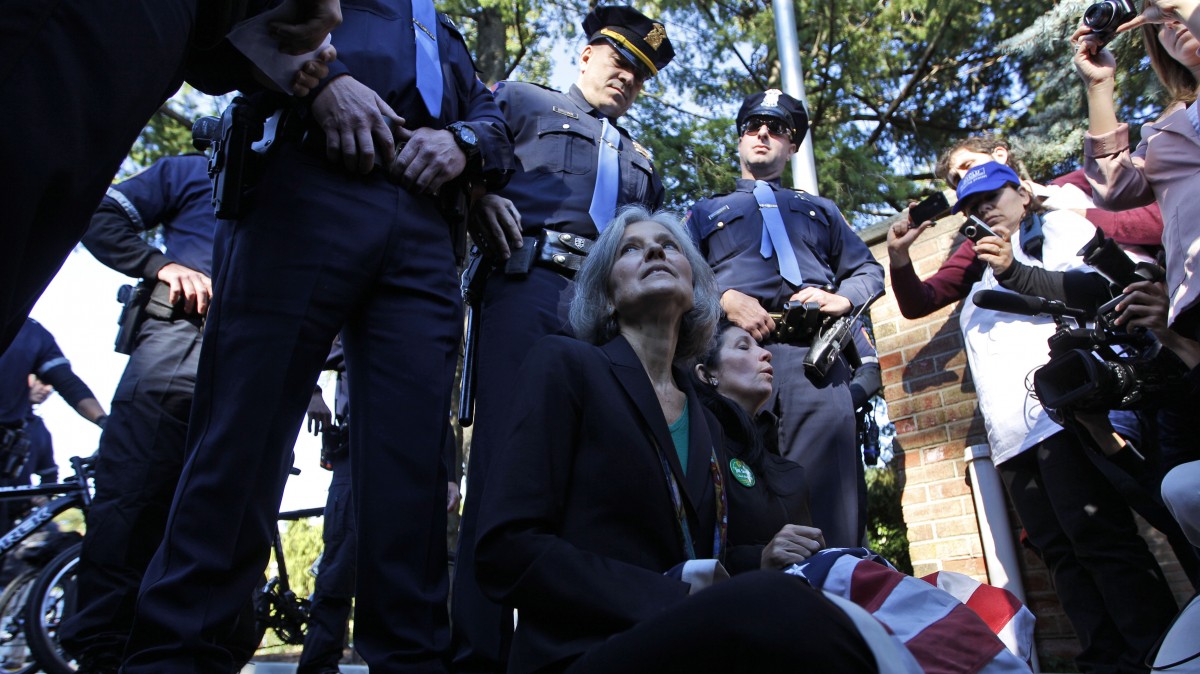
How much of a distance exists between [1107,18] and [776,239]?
141 cm

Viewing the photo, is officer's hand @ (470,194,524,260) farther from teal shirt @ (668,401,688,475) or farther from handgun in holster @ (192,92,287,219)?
teal shirt @ (668,401,688,475)

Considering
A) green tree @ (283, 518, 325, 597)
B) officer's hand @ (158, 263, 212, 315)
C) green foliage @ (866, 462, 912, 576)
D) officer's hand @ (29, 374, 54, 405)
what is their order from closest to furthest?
officer's hand @ (158, 263, 212, 315)
officer's hand @ (29, 374, 54, 405)
green tree @ (283, 518, 325, 597)
green foliage @ (866, 462, 912, 576)

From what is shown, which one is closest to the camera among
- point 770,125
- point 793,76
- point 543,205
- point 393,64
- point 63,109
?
point 63,109

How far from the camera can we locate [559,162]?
318 cm

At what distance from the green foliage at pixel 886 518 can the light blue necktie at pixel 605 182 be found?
8.99 m

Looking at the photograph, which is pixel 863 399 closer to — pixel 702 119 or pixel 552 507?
pixel 552 507

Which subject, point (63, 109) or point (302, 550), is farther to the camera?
point (302, 550)

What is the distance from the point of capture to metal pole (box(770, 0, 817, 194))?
6770 mm

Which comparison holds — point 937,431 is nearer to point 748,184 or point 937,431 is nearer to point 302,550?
point 748,184

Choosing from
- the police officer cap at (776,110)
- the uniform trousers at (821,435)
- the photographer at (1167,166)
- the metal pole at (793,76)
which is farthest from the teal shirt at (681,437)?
the metal pole at (793,76)

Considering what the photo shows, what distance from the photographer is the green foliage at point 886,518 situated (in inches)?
443

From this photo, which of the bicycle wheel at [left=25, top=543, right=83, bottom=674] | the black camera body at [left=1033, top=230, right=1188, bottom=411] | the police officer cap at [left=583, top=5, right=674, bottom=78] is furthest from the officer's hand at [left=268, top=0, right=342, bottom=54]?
the bicycle wheel at [left=25, top=543, right=83, bottom=674]

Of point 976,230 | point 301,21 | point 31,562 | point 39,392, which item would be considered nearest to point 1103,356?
point 976,230

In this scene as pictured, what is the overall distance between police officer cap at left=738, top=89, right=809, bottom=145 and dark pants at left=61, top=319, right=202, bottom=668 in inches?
102
